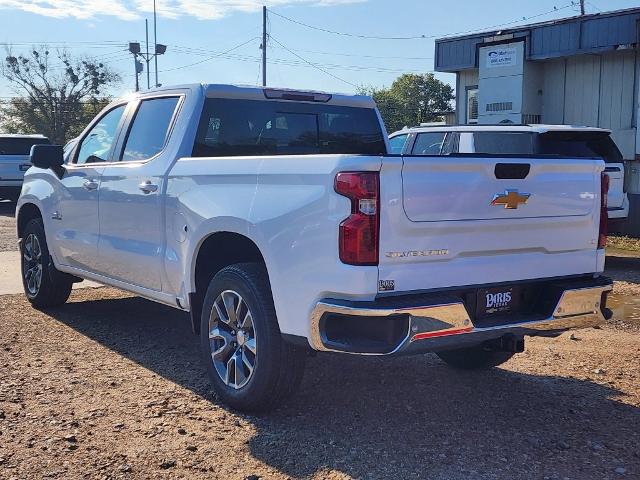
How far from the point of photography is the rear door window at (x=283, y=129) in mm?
5426

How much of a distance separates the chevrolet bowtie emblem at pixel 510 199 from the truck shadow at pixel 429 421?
1.27 meters

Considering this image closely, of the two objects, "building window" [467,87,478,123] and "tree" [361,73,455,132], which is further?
"tree" [361,73,455,132]

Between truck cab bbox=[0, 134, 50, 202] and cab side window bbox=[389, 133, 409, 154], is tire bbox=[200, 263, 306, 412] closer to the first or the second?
cab side window bbox=[389, 133, 409, 154]

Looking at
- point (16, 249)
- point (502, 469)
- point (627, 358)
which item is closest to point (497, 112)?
point (16, 249)

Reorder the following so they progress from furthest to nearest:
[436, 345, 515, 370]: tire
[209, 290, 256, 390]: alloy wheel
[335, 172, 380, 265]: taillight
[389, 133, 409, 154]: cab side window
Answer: [389, 133, 409, 154]: cab side window
[436, 345, 515, 370]: tire
[209, 290, 256, 390]: alloy wheel
[335, 172, 380, 265]: taillight

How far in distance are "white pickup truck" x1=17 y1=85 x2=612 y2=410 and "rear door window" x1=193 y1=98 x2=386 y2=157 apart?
14 mm

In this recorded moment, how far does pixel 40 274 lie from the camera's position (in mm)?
7160

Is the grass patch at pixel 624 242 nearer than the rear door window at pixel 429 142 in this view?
No

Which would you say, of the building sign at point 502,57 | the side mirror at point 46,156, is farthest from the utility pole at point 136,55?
the side mirror at point 46,156

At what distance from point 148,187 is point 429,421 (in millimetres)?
2440

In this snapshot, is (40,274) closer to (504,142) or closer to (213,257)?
(213,257)

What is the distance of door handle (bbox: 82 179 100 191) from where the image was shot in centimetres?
598

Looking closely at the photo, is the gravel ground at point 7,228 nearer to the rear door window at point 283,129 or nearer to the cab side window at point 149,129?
the cab side window at point 149,129

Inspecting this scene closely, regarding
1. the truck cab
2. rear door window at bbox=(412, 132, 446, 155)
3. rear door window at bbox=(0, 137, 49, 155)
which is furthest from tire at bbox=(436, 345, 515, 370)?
rear door window at bbox=(0, 137, 49, 155)
